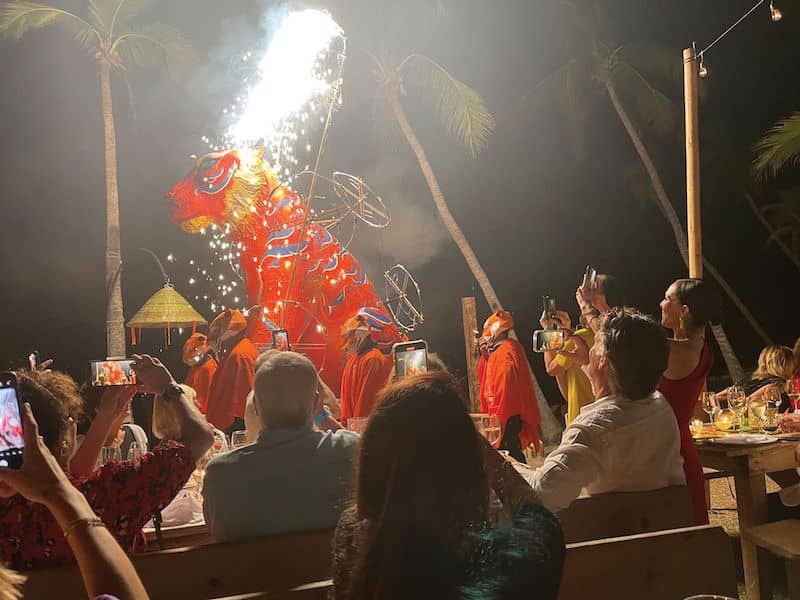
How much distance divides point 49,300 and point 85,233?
4.27 feet

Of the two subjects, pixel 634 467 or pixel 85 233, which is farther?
pixel 85 233

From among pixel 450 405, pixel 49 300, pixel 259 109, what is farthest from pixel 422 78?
pixel 450 405

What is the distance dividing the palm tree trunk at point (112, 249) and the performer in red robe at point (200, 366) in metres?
4.34

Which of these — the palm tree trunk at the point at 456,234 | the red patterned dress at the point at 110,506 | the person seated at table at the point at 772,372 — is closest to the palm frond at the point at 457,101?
the palm tree trunk at the point at 456,234

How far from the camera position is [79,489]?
2.68 m

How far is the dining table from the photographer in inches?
180

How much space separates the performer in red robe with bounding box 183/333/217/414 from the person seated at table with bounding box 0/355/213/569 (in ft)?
17.2

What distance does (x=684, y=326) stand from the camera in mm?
4352

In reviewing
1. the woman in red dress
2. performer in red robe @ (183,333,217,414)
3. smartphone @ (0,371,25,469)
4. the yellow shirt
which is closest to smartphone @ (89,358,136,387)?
smartphone @ (0,371,25,469)

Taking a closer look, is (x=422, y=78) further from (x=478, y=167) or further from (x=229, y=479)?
(x=229, y=479)

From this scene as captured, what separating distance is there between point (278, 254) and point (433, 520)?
799cm

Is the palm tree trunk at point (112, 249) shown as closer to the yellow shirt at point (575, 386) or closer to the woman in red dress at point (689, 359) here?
the yellow shirt at point (575, 386)

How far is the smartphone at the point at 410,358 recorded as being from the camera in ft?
15.7

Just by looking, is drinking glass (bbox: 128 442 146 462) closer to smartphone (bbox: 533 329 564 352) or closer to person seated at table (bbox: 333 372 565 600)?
person seated at table (bbox: 333 372 565 600)
